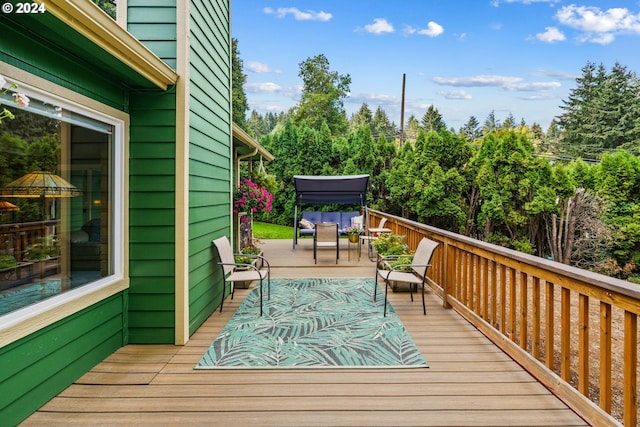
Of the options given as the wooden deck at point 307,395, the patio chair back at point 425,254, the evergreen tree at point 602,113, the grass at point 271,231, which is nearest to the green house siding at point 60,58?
the wooden deck at point 307,395

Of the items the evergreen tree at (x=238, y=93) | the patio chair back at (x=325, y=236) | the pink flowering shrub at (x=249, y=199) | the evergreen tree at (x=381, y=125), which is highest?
the evergreen tree at (x=381, y=125)

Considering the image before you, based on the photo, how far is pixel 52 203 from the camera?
2.52 meters

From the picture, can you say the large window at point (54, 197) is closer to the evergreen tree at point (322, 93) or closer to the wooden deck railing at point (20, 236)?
the wooden deck railing at point (20, 236)

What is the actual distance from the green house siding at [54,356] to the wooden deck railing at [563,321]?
320 cm

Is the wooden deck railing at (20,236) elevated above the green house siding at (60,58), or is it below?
below

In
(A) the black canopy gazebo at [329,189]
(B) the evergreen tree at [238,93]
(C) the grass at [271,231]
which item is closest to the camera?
(A) the black canopy gazebo at [329,189]

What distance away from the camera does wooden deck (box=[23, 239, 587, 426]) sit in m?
2.15

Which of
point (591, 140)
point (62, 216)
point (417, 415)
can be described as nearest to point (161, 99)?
point (62, 216)

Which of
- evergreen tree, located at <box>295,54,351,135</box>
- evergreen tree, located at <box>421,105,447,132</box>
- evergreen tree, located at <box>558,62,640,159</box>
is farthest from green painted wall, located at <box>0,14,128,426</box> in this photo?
evergreen tree, located at <box>421,105,447,132</box>

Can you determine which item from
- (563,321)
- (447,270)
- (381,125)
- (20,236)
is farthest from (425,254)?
(381,125)

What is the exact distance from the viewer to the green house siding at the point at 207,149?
11.7 ft

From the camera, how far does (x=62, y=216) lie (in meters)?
2.64

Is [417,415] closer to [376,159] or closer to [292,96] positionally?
Answer: [376,159]

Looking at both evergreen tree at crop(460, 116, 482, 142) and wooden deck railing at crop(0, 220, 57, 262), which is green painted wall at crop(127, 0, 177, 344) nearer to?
wooden deck railing at crop(0, 220, 57, 262)
